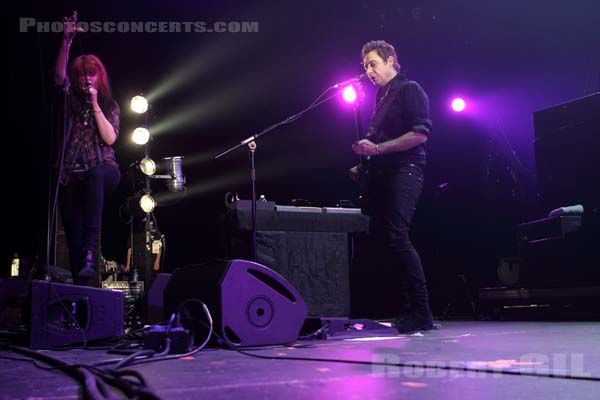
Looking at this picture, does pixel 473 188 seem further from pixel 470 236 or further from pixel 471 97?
pixel 471 97

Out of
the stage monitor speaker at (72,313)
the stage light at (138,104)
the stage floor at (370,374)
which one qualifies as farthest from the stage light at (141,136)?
the stage floor at (370,374)

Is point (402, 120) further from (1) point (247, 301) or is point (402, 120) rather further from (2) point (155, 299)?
(2) point (155, 299)

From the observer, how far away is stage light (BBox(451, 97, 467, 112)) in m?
5.19

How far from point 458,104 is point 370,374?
13.6 feet

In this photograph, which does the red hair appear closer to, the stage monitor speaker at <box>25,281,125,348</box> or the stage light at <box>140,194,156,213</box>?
the stage monitor speaker at <box>25,281,125,348</box>

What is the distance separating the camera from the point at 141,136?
546 cm

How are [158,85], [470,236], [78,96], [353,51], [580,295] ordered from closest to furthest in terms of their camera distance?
[78,96]
[580,295]
[470,236]
[353,51]
[158,85]

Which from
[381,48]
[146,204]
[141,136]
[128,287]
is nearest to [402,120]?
[381,48]

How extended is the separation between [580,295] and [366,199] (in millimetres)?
1826

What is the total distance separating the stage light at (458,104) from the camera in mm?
5191

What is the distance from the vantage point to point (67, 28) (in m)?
2.86

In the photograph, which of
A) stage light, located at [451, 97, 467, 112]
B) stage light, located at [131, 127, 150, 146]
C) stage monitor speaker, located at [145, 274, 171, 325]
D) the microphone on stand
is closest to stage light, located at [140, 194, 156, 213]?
stage light, located at [131, 127, 150, 146]

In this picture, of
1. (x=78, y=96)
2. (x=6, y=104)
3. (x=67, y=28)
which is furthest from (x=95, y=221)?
(x=6, y=104)

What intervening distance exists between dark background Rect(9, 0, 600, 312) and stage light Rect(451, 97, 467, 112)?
A: 9cm
